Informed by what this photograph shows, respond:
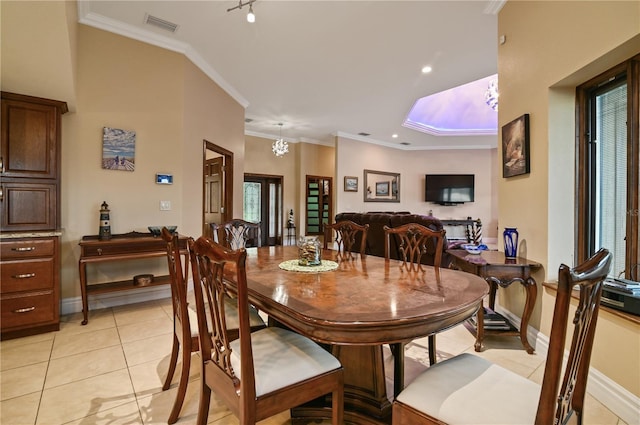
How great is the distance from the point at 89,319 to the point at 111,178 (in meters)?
1.46

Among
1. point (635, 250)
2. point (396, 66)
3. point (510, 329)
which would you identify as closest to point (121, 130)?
point (396, 66)

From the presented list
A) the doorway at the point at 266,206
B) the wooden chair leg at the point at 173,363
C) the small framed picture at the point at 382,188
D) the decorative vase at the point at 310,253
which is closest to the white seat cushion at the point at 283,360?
the decorative vase at the point at 310,253

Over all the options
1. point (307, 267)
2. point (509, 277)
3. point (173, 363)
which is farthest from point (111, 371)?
point (509, 277)

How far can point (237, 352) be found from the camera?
1.28 m

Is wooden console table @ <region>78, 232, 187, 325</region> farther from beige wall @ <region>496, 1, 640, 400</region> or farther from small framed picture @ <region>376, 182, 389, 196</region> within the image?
Result: small framed picture @ <region>376, 182, 389, 196</region>

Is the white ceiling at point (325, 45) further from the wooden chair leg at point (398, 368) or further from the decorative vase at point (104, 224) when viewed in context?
the wooden chair leg at point (398, 368)

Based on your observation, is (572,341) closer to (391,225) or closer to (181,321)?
(181,321)

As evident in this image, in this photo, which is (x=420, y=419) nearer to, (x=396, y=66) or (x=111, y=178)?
(x=111, y=178)

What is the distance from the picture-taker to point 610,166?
2.05 meters

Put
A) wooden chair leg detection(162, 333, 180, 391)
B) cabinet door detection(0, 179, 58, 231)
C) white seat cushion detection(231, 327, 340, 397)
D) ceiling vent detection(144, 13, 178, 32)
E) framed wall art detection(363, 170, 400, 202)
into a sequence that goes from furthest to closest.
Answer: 1. framed wall art detection(363, 170, 400, 202)
2. ceiling vent detection(144, 13, 178, 32)
3. cabinet door detection(0, 179, 58, 231)
4. wooden chair leg detection(162, 333, 180, 391)
5. white seat cushion detection(231, 327, 340, 397)

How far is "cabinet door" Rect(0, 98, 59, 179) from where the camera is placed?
263 centimetres

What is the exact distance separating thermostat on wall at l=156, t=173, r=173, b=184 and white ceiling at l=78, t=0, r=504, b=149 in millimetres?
1515

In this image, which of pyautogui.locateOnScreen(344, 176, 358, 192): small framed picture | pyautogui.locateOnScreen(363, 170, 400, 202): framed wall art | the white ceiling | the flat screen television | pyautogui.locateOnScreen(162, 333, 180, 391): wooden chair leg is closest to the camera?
pyautogui.locateOnScreen(162, 333, 180, 391): wooden chair leg

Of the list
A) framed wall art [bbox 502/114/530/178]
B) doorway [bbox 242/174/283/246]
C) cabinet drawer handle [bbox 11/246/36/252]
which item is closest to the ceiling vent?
cabinet drawer handle [bbox 11/246/36/252]
